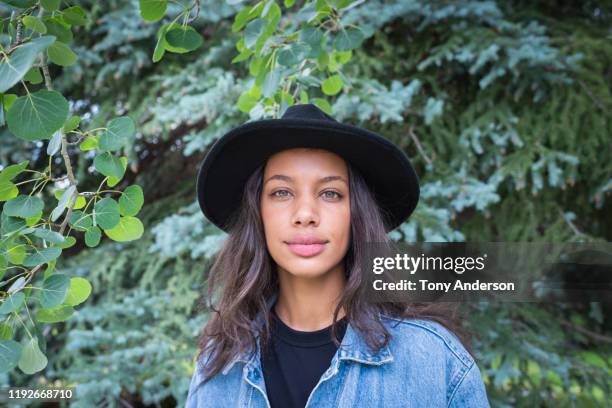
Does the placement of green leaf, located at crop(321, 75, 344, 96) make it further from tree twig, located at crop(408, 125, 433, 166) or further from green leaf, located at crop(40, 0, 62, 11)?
tree twig, located at crop(408, 125, 433, 166)

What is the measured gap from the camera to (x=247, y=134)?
1.56 metres

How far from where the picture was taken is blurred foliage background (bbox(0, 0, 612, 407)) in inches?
123

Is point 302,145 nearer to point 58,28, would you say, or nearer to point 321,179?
point 321,179

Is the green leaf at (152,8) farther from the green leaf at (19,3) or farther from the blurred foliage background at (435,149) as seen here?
the blurred foliage background at (435,149)

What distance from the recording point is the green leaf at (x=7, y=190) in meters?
1.12

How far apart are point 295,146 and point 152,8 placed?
0.49 metres

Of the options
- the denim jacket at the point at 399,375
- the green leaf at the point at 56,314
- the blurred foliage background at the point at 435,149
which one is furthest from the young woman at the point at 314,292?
the blurred foliage background at the point at 435,149

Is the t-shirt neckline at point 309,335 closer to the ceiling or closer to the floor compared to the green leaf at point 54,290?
closer to the ceiling

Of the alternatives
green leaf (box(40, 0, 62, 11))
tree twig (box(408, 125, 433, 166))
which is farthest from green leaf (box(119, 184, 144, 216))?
tree twig (box(408, 125, 433, 166))

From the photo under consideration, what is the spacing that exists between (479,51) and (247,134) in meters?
2.02

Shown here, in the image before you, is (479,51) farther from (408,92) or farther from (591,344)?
(591,344)

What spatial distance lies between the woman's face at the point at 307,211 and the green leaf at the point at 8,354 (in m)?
0.70

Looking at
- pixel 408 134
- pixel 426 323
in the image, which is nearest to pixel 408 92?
pixel 408 134

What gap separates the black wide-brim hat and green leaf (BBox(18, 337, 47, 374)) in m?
0.71
